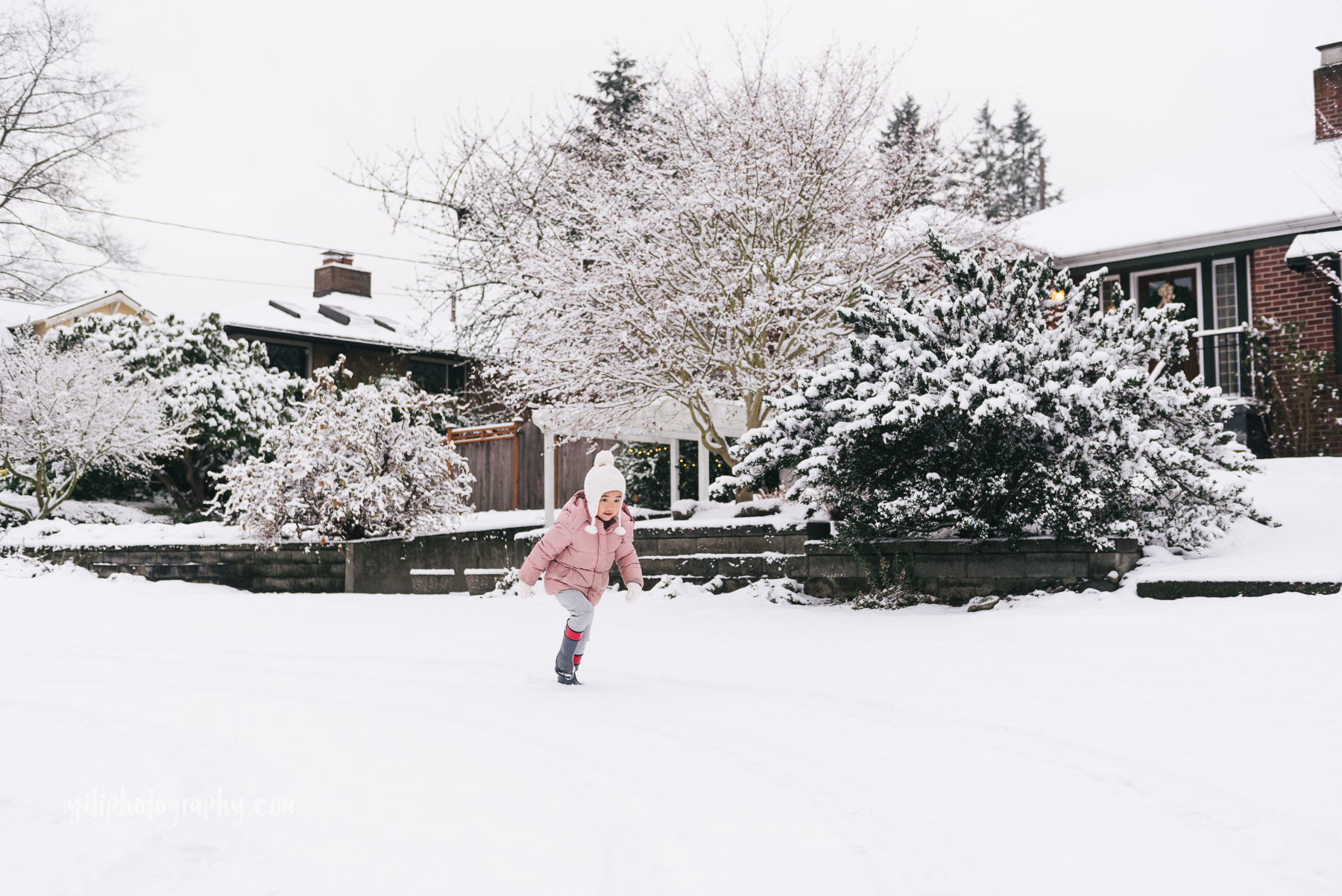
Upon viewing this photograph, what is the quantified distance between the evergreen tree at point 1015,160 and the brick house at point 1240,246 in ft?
107

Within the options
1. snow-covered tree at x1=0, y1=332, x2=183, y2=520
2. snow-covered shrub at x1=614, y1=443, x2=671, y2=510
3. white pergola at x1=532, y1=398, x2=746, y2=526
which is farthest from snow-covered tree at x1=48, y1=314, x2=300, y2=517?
white pergola at x1=532, y1=398, x2=746, y2=526

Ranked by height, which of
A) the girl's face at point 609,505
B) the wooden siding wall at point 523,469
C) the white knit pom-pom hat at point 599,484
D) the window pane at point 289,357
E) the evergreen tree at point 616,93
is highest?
the evergreen tree at point 616,93

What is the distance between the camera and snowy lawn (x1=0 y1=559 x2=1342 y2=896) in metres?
3.82

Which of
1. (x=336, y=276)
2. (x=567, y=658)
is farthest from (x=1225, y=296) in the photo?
(x=336, y=276)

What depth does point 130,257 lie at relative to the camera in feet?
99.6

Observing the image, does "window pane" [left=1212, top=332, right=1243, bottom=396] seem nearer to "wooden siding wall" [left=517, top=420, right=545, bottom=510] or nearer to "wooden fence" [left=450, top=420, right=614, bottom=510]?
"wooden fence" [left=450, top=420, right=614, bottom=510]

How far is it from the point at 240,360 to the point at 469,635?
14525mm

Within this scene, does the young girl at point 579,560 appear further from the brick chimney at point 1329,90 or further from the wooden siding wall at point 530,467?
the brick chimney at point 1329,90

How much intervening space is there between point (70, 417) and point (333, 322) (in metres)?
12.4

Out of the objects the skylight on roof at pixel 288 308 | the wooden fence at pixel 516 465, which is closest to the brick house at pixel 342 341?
the skylight on roof at pixel 288 308

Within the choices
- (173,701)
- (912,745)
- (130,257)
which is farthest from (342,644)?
(130,257)

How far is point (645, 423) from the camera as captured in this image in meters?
14.8

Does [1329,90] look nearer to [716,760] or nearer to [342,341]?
[716,760]

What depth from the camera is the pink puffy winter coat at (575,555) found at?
7586 mm
